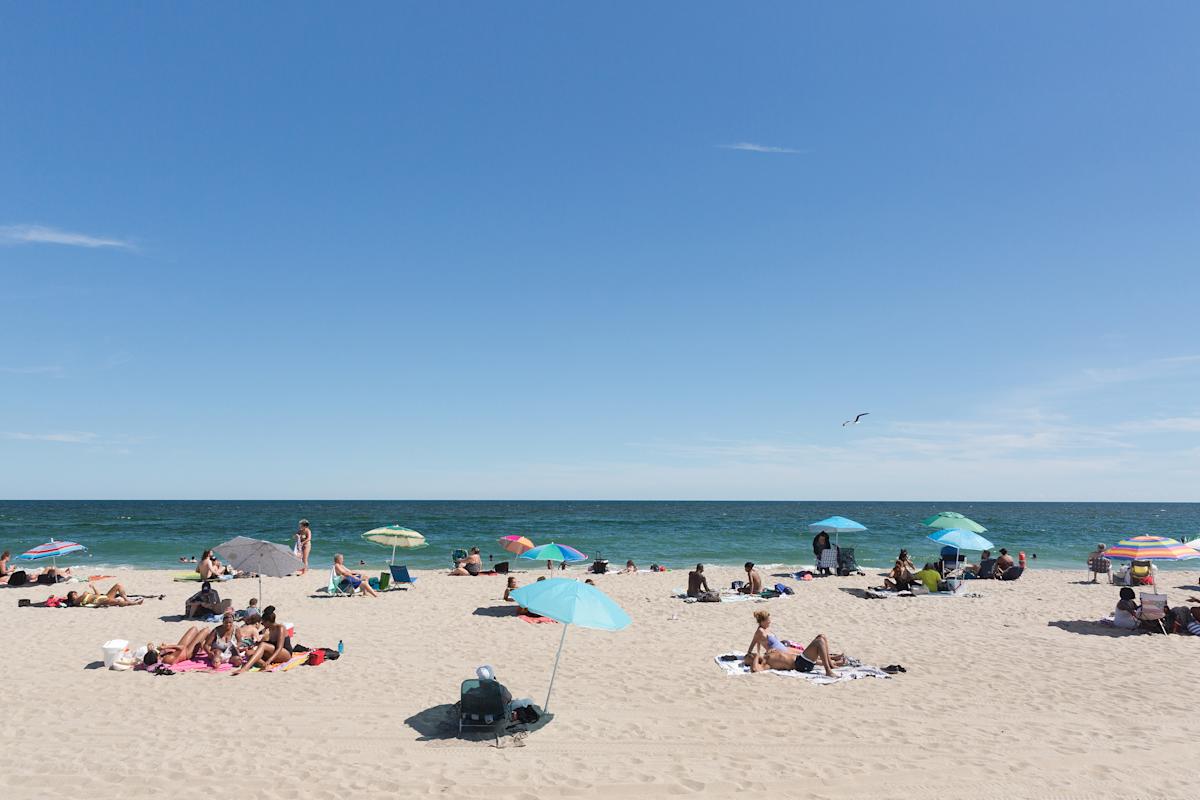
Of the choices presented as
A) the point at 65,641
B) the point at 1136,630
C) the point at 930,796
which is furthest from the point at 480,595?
the point at 1136,630

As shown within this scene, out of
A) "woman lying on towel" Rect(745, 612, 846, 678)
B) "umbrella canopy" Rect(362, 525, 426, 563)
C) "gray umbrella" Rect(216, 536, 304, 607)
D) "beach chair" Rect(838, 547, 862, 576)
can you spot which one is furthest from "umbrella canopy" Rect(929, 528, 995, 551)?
"gray umbrella" Rect(216, 536, 304, 607)

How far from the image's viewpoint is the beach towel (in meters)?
9.38

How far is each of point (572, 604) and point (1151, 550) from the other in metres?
13.5

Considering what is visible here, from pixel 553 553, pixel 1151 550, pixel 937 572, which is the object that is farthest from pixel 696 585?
pixel 1151 550

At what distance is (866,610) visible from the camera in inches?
603

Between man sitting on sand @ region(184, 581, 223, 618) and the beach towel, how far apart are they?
10.5 metres

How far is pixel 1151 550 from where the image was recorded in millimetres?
13789

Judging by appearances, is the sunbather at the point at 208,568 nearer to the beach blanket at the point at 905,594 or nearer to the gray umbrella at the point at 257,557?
the gray umbrella at the point at 257,557

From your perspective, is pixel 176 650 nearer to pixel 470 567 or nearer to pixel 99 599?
pixel 99 599

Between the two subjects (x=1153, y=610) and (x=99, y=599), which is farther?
(x=99, y=599)

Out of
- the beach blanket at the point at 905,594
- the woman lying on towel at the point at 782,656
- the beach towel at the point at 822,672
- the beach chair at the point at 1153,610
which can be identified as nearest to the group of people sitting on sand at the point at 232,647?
the beach towel at the point at 822,672

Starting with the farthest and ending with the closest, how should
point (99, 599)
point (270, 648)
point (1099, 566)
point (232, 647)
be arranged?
1. point (1099, 566)
2. point (99, 599)
3. point (232, 647)
4. point (270, 648)

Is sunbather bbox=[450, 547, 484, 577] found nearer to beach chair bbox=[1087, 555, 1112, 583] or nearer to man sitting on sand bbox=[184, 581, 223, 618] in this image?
man sitting on sand bbox=[184, 581, 223, 618]

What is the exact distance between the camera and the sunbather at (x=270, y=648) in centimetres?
973
